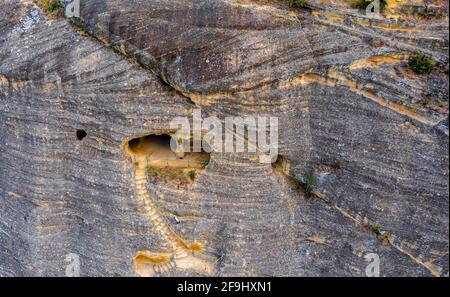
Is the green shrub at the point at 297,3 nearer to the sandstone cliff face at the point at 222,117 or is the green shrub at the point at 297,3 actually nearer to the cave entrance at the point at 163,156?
the sandstone cliff face at the point at 222,117

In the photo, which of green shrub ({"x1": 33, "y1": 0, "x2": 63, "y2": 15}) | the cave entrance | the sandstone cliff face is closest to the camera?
the sandstone cliff face

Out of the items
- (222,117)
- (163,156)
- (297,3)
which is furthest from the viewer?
(163,156)

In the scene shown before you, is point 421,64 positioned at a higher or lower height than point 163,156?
higher

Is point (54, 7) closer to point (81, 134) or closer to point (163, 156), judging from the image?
point (81, 134)

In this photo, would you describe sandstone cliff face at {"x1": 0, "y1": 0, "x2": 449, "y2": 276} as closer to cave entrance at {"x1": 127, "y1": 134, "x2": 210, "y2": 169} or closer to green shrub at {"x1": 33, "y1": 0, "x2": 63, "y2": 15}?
green shrub at {"x1": 33, "y1": 0, "x2": 63, "y2": 15}

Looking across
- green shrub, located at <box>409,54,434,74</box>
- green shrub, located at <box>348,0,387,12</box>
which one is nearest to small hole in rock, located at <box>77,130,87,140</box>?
green shrub, located at <box>348,0,387,12</box>

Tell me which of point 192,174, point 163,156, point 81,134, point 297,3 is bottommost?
point 192,174

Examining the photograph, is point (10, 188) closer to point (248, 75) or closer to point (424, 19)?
point (248, 75)

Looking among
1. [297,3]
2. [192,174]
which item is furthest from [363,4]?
[192,174]
